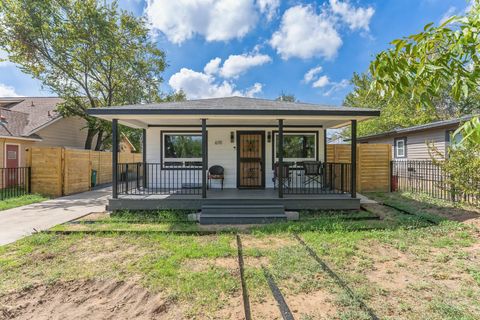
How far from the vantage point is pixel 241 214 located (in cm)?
642

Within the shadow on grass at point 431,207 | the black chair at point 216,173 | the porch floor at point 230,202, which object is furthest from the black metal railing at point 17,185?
the shadow on grass at point 431,207

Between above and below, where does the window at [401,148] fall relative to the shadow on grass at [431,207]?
above

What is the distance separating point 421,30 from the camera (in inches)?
55.9

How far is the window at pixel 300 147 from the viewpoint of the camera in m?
8.96

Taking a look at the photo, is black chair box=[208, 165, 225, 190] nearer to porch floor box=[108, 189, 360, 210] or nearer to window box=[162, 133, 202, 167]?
window box=[162, 133, 202, 167]

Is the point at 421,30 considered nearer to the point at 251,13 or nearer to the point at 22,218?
the point at 22,218

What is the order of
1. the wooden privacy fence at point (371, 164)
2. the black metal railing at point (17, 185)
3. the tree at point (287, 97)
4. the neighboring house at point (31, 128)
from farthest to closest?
the tree at point (287, 97)
the neighboring house at point (31, 128)
the wooden privacy fence at point (371, 164)
the black metal railing at point (17, 185)

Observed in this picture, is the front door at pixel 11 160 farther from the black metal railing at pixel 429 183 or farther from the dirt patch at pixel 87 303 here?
the black metal railing at pixel 429 183

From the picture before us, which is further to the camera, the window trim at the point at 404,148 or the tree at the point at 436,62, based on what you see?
the window trim at the point at 404,148

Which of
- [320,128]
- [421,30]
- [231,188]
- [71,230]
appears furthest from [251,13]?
[421,30]

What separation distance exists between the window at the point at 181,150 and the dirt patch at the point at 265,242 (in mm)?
4590

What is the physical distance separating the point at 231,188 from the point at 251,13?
8605mm

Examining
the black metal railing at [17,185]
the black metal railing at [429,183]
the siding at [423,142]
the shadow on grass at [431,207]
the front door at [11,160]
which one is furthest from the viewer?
the siding at [423,142]

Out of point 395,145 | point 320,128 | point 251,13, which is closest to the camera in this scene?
point 320,128
